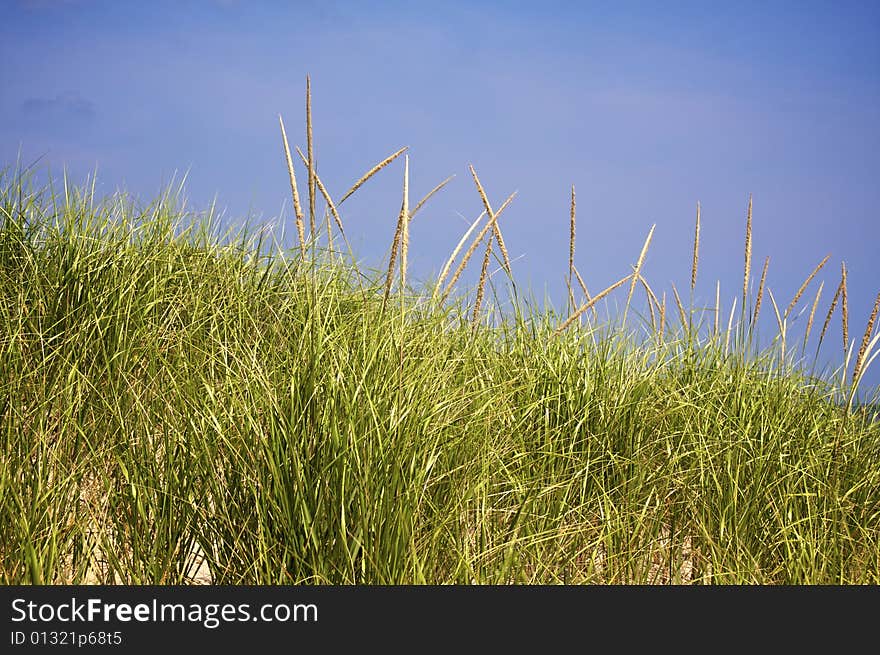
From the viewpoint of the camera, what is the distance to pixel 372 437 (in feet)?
7.12

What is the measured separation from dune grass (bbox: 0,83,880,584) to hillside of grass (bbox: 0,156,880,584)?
0.01m

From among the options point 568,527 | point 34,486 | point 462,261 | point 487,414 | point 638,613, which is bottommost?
point 638,613

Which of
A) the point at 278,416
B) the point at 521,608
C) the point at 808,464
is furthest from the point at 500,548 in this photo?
the point at 808,464

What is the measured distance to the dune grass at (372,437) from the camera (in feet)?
7.27

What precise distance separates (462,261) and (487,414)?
75cm

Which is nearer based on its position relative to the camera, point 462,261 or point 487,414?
point 487,414

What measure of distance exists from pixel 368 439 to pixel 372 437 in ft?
0.09

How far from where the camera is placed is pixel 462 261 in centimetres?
337

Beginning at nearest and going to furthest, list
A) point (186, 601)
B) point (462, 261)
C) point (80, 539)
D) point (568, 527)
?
1. point (186, 601)
2. point (80, 539)
3. point (568, 527)
4. point (462, 261)

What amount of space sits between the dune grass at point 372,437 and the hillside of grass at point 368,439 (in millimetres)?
13

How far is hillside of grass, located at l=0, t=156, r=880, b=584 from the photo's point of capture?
221 cm

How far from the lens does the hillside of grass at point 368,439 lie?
221 cm

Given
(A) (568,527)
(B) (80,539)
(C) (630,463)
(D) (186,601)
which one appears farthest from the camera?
(C) (630,463)

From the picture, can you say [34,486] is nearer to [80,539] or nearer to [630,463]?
[80,539]
